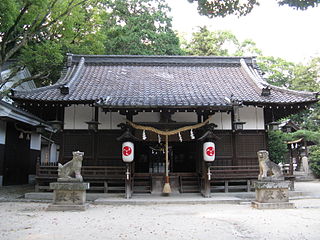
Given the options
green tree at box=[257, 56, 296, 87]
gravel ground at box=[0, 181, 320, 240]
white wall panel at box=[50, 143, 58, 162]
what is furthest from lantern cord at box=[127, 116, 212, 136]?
A: green tree at box=[257, 56, 296, 87]

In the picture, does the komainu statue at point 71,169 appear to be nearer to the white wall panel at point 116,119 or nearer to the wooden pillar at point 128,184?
the wooden pillar at point 128,184

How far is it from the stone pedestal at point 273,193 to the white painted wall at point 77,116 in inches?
317

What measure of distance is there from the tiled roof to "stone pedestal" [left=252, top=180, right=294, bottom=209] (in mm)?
3553

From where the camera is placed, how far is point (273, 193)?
32.0ft

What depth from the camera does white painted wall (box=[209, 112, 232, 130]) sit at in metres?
13.3

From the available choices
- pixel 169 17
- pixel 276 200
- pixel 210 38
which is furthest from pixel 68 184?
pixel 210 38

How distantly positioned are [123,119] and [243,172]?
6048 mm

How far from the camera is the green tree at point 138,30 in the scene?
980 inches

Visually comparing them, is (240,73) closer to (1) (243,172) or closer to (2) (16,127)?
(1) (243,172)

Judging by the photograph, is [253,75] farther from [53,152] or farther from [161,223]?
[53,152]

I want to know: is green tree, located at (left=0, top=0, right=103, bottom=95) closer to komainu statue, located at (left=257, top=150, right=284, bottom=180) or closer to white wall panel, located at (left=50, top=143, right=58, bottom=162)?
white wall panel, located at (left=50, top=143, right=58, bottom=162)

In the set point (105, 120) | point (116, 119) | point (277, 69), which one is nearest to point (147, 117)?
point (116, 119)

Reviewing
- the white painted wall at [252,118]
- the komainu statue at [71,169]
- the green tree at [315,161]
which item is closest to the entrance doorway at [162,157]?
the white painted wall at [252,118]

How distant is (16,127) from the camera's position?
17.1 metres
